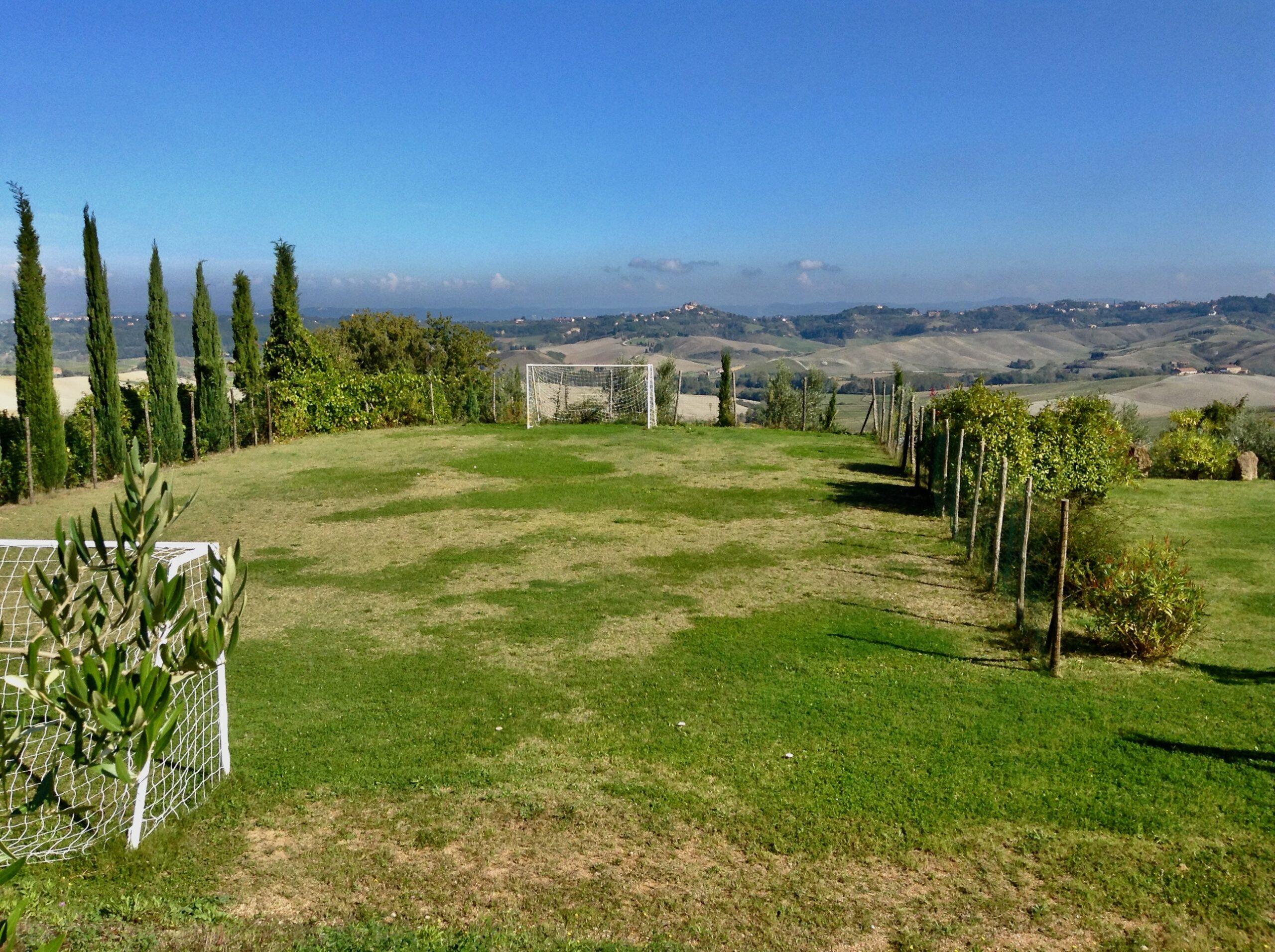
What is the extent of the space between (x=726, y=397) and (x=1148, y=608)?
64.4ft

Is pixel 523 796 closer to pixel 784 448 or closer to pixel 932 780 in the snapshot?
pixel 932 780

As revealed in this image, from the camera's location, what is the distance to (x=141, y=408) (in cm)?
1912

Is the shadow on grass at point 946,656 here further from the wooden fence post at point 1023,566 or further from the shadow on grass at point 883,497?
the shadow on grass at point 883,497

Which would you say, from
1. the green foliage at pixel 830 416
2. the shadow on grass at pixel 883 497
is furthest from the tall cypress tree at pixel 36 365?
the green foliage at pixel 830 416

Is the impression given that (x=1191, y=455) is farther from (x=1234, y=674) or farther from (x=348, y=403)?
(x=348, y=403)

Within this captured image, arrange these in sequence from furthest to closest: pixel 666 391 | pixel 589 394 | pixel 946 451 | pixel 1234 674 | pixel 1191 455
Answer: pixel 666 391 → pixel 589 394 → pixel 1191 455 → pixel 946 451 → pixel 1234 674

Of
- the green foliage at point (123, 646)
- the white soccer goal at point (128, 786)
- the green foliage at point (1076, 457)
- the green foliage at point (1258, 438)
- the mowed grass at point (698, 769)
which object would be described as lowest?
the mowed grass at point (698, 769)

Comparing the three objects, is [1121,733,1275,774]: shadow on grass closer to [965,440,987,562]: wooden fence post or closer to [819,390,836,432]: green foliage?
[965,440,987,562]: wooden fence post

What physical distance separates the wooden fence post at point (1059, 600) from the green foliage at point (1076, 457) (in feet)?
16.8

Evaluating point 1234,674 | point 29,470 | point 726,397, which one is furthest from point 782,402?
point 1234,674

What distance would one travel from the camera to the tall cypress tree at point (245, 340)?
73.9ft

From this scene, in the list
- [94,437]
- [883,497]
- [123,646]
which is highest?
[123,646]

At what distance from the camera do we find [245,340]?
74.1ft

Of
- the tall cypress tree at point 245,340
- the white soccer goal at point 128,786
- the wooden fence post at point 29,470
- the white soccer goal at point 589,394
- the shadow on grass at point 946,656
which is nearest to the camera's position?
the white soccer goal at point 128,786
